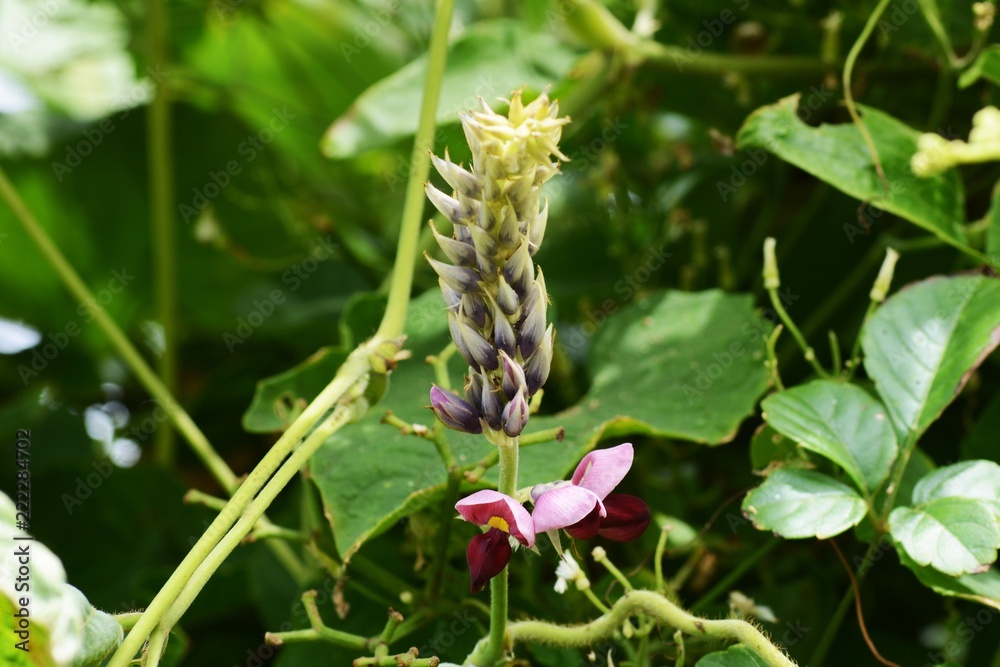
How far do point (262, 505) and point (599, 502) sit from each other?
0.19 m

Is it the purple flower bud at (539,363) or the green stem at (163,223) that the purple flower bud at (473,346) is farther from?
the green stem at (163,223)

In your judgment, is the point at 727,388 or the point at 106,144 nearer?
the point at 727,388

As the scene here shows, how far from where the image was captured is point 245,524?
1.47ft

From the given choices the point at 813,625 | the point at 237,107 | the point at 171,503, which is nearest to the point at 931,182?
the point at 813,625

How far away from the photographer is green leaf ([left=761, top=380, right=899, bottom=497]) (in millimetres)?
475

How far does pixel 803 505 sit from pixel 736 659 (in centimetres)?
10

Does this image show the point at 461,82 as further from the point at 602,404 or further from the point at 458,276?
the point at 458,276

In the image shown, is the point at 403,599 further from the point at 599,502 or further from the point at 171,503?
the point at 171,503

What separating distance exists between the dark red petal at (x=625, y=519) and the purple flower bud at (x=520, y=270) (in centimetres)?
10

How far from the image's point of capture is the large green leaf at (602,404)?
524 millimetres

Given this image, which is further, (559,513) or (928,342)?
(928,342)

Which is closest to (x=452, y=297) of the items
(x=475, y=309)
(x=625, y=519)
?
(x=475, y=309)

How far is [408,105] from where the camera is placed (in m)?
0.81

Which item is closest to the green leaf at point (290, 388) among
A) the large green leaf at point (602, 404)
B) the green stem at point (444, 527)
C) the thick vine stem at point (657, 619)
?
the large green leaf at point (602, 404)
